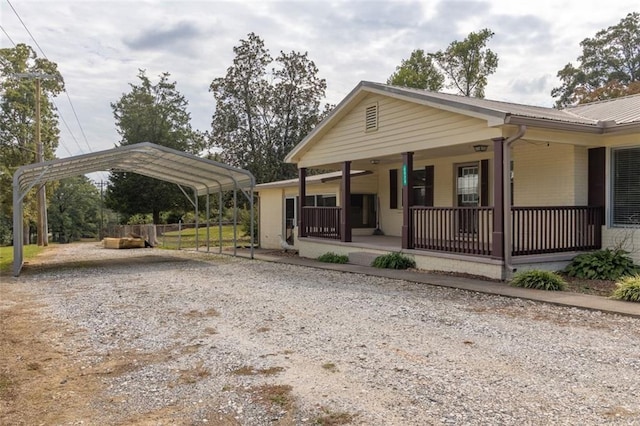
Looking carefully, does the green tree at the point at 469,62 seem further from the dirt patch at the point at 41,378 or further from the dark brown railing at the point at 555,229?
the dirt patch at the point at 41,378

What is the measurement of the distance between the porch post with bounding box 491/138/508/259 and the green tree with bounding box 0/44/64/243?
22.2 metres

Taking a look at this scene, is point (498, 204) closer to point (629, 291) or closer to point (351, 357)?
point (629, 291)

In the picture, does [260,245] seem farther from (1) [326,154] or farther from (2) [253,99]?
(2) [253,99]

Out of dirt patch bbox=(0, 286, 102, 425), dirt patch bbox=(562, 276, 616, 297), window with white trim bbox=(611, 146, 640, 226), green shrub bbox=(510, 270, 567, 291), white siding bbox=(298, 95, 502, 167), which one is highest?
white siding bbox=(298, 95, 502, 167)

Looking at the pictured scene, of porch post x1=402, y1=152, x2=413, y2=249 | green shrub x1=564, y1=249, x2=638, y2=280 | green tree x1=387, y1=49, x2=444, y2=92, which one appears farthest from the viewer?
green tree x1=387, y1=49, x2=444, y2=92

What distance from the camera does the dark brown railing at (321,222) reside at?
14531mm

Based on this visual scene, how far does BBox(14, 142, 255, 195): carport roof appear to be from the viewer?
13008 mm

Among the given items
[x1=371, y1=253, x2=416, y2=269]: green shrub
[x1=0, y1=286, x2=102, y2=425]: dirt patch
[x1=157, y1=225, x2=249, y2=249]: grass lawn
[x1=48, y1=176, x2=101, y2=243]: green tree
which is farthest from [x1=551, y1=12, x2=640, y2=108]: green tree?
[x1=48, y1=176, x2=101, y2=243]: green tree

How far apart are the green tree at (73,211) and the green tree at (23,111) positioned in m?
16.6

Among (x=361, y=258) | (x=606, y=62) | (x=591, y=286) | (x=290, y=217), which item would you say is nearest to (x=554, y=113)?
(x=591, y=286)

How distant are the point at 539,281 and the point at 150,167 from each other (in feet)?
44.2

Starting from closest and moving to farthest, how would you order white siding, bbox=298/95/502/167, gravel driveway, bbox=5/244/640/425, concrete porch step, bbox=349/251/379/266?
1. gravel driveway, bbox=5/244/640/425
2. white siding, bbox=298/95/502/167
3. concrete porch step, bbox=349/251/379/266

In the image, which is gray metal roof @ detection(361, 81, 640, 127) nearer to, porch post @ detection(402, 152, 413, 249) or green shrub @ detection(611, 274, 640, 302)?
porch post @ detection(402, 152, 413, 249)

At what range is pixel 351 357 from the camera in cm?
471
